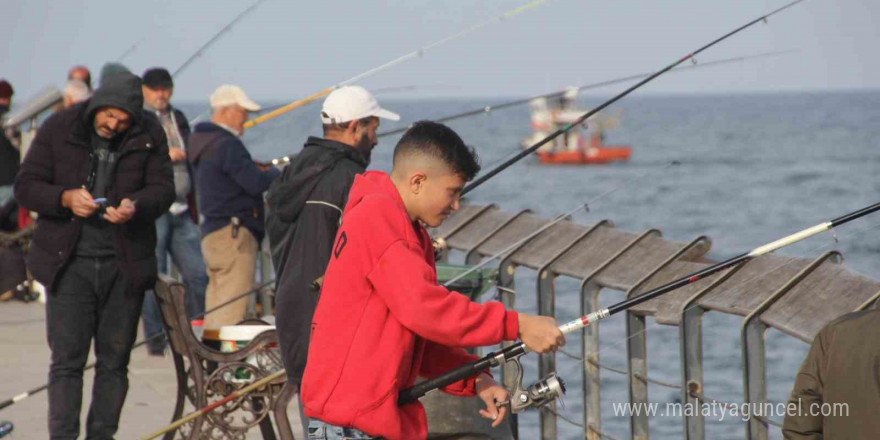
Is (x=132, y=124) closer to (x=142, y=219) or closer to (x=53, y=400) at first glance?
(x=142, y=219)

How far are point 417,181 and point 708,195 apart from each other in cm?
4841

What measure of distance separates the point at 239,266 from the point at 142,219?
248 cm

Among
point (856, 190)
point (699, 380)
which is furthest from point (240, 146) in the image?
point (856, 190)

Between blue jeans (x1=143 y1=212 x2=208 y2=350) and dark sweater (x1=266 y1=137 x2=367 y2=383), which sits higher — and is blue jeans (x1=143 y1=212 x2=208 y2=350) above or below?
below

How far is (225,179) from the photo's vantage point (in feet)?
27.1

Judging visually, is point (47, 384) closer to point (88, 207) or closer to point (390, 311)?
point (88, 207)

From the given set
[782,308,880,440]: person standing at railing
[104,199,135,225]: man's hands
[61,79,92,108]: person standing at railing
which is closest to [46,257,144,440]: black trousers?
[104,199,135,225]: man's hands

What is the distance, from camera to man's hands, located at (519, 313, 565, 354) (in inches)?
144

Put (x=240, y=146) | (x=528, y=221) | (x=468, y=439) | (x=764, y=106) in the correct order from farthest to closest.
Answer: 1. (x=764, y=106)
2. (x=240, y=146)
3. (x=528, y=221)
4. (x=468, y=439)

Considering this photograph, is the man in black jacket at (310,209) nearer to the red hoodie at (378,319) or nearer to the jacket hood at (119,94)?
the jacket hood at (119,94)

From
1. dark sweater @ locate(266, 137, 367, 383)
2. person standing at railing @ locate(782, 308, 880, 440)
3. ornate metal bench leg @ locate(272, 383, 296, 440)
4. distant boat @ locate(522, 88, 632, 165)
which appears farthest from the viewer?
distant boat @ locate(522, 88, 632, 165)

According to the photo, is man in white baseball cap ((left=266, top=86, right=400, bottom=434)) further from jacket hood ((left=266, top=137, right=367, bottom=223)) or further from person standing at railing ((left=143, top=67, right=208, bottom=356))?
person standing at railing ((left=143, top=67, right=208, bottom=356))

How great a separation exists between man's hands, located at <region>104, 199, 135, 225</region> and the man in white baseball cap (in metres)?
0.81

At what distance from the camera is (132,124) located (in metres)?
6.09
